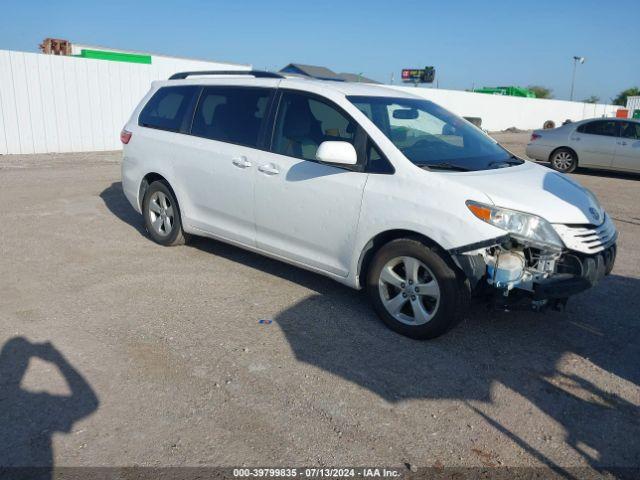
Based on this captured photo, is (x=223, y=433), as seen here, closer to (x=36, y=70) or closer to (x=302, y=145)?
(x=302, y=145)

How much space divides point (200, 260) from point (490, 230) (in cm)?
335

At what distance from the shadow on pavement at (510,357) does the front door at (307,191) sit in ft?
1.76

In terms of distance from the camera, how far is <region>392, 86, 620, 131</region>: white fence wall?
31.0m

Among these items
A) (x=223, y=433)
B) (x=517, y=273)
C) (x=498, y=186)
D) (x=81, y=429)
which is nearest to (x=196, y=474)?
(x=223, y=433)

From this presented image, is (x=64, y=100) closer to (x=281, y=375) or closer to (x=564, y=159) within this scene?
(x=564, y=159)

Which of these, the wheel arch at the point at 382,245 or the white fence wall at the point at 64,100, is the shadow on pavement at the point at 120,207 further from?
the white fence wall at the point at 64,100

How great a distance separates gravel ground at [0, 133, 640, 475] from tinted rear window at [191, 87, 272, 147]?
4.51ft

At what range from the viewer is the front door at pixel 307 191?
15.0 ft

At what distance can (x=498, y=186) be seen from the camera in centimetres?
419

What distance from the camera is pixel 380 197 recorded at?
432 cm

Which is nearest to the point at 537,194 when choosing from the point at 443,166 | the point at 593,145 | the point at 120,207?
the point at 443,166

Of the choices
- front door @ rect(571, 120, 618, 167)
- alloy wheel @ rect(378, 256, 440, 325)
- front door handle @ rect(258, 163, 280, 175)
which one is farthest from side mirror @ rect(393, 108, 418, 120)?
front door @ rect(571, 120, 618, 167)

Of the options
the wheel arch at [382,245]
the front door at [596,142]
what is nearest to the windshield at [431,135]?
the wheel arch at [382,245]

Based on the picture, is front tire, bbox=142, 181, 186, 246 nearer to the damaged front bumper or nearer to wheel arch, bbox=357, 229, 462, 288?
wheel arch, bbox=357, 229, 462, 288
